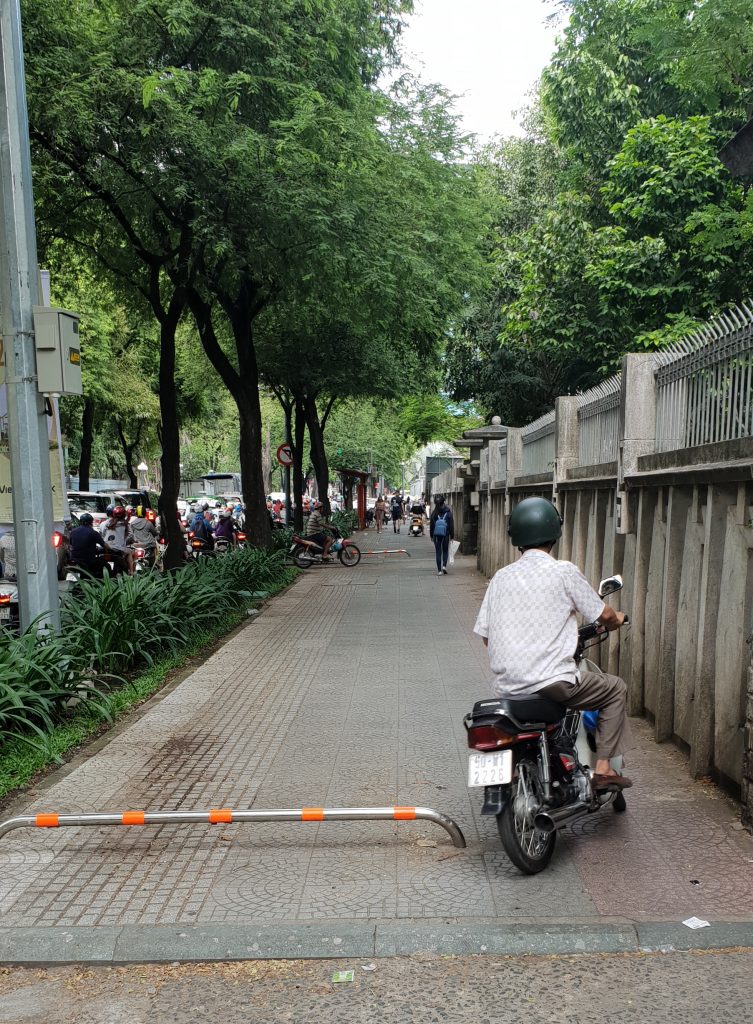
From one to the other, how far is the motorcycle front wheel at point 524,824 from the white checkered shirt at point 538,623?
1.27ft

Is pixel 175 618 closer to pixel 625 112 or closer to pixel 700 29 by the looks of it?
pixel 700 29

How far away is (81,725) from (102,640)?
5.19 feet

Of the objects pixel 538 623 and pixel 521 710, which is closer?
pixel 521 710

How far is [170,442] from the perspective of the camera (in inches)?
535

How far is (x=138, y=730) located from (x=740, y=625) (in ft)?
14.3

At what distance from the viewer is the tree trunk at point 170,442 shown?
531 inches

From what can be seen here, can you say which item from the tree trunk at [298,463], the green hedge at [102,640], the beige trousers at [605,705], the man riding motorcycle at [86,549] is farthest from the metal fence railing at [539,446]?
the tree trunk at [298,463]

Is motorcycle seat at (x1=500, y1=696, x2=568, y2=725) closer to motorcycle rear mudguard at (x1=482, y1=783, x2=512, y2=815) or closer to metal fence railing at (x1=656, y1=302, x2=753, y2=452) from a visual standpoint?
motorcycle rear mudguard at (x1=482, y1=783, x2=512, y2=815)

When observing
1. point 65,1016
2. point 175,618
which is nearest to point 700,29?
point 175,618

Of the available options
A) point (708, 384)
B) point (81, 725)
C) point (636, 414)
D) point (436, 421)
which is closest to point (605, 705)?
point (708, 384)

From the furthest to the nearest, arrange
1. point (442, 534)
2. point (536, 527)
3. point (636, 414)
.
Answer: point (442, 534) < point (636, 414) < point (536, 527)

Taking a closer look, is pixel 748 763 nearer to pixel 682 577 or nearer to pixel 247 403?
pixel 682 577

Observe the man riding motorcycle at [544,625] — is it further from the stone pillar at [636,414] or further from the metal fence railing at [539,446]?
the metal fence railing at [539,446]

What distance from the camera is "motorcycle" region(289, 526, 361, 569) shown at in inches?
858
